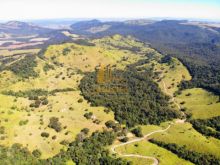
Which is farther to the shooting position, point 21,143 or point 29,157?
point 21,143

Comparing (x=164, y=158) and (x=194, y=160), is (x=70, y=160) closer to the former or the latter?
(x=164, y=158)

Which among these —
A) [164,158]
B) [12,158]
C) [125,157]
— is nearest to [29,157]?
[12,158]

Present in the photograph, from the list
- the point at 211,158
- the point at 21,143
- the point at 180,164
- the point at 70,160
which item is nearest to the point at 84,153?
the point at 70,160

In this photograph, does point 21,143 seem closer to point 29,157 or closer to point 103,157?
point 29,157

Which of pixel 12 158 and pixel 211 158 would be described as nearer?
pixel 12 158

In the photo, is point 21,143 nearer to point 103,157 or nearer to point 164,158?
point 103,157

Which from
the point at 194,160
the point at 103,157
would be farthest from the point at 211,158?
the point at 103,157

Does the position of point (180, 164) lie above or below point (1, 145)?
below
